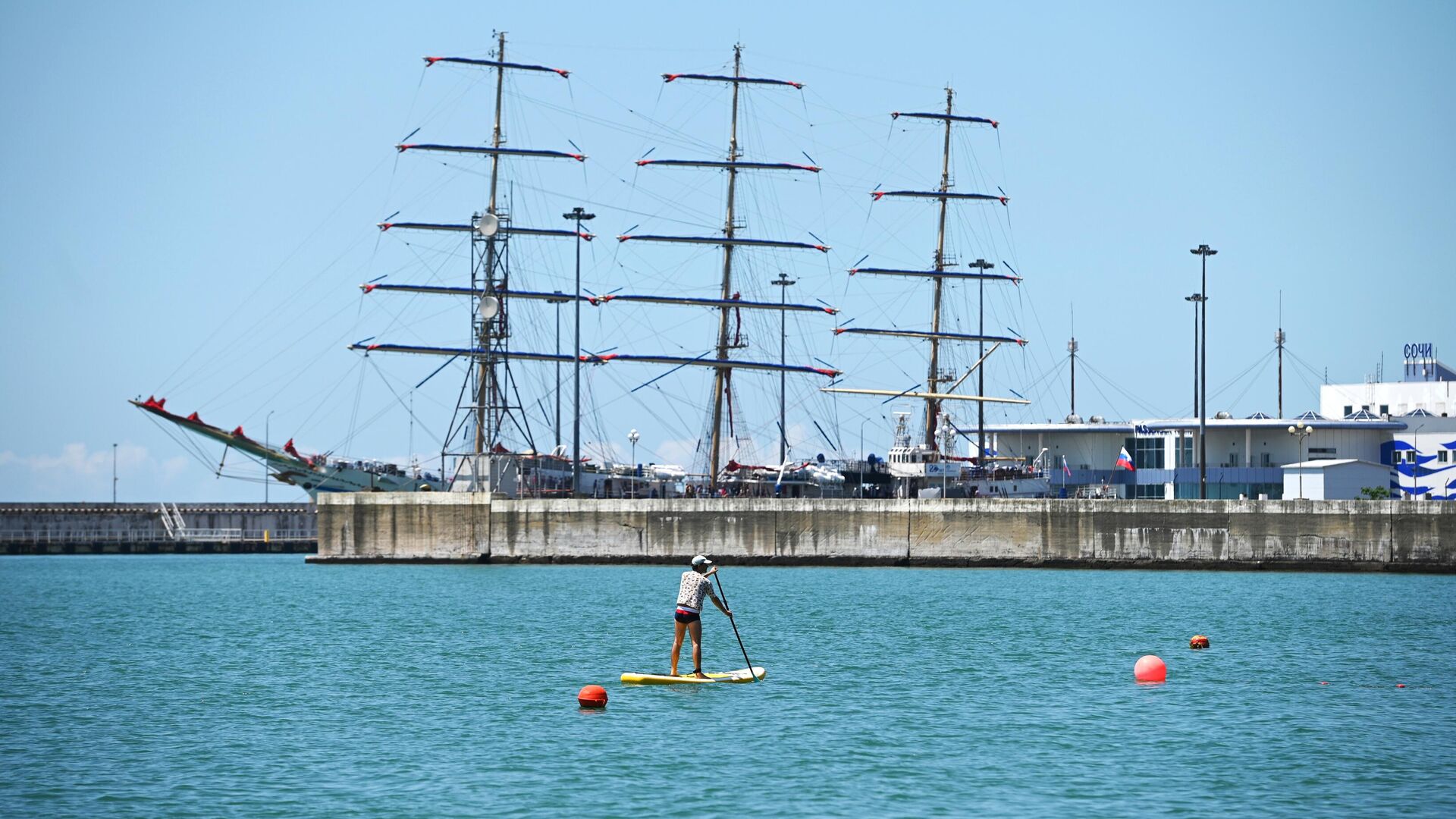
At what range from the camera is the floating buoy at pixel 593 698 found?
88.3 ft

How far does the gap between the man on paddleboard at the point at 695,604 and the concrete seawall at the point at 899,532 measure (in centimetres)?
4333

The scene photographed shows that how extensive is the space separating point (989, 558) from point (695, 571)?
4404 centimetres

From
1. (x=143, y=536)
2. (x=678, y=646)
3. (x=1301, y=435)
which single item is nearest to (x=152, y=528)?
(x=143, y=536)

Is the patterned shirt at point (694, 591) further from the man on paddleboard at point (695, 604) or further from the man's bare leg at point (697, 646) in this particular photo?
the man's bare leg at point (697, 646)

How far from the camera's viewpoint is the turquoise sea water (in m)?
20.0

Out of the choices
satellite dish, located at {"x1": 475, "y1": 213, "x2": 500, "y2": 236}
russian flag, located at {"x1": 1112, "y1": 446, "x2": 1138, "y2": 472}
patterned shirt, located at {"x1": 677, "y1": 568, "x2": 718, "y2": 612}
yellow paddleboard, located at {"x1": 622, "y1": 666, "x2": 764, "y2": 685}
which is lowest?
yellow paddleboard, located at {"x1": 622, "y1": 666, "x2": 764, "y2": 685}

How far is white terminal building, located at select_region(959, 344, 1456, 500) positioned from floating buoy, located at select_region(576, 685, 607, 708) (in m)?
60.1

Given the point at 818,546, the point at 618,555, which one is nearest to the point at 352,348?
the point at 618,555

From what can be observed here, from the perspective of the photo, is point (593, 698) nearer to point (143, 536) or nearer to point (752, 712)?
point (752, 712)

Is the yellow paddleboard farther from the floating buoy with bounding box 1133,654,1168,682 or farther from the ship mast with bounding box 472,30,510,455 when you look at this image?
the ship mast with bounding box 472,30,510,455

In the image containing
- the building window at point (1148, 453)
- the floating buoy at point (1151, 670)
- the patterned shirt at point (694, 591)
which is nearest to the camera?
the patterned shirt at point (694, 591)

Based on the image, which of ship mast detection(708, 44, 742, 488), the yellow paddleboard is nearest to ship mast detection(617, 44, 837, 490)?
ship mast detection(708, 44, 742, 488)

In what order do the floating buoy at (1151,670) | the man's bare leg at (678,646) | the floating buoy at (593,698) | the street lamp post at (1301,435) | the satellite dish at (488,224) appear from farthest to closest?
the satellite dish at (488,224) → the street lamp post at (1301,435) → the floating buoy at (1151,670) → the man's bare leg at (678,646) → the floating buoy at (593,698)

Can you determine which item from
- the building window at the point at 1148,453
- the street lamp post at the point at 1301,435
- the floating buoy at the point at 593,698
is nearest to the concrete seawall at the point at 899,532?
the street lamp post at the point at 1301,435
